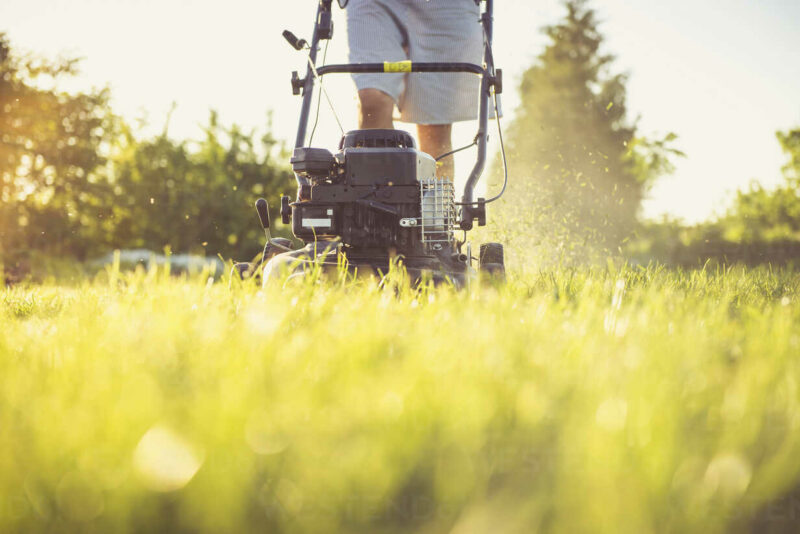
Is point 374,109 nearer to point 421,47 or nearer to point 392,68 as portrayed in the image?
point 392,68

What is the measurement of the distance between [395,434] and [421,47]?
337 cm

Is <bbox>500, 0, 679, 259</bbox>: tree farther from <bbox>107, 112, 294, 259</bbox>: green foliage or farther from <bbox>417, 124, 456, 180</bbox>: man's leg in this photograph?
<bbox>417, 124, 456, 180</bbox>: man's leg

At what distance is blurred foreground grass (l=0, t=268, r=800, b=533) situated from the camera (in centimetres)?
59

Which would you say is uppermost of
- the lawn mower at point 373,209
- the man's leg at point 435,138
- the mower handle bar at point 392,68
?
the mower handle bar at point 392,68

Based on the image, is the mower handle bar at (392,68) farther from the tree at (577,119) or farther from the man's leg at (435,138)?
the tree at (577,119)

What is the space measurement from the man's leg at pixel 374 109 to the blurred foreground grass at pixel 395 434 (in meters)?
2.35

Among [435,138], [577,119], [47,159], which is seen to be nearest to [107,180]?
[47,159]

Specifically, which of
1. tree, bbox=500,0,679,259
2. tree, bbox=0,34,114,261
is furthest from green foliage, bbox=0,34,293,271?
Result: tree, bbox=500,0,679,259

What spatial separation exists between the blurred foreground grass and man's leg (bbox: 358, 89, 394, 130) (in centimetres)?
235

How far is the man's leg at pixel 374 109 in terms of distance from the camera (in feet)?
11.0

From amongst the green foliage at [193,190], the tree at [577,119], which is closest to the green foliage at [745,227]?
the tree at [577,119]

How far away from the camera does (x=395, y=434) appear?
2.32 feet

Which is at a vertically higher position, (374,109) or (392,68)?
(392,68)

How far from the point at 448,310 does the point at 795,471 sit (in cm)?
88
